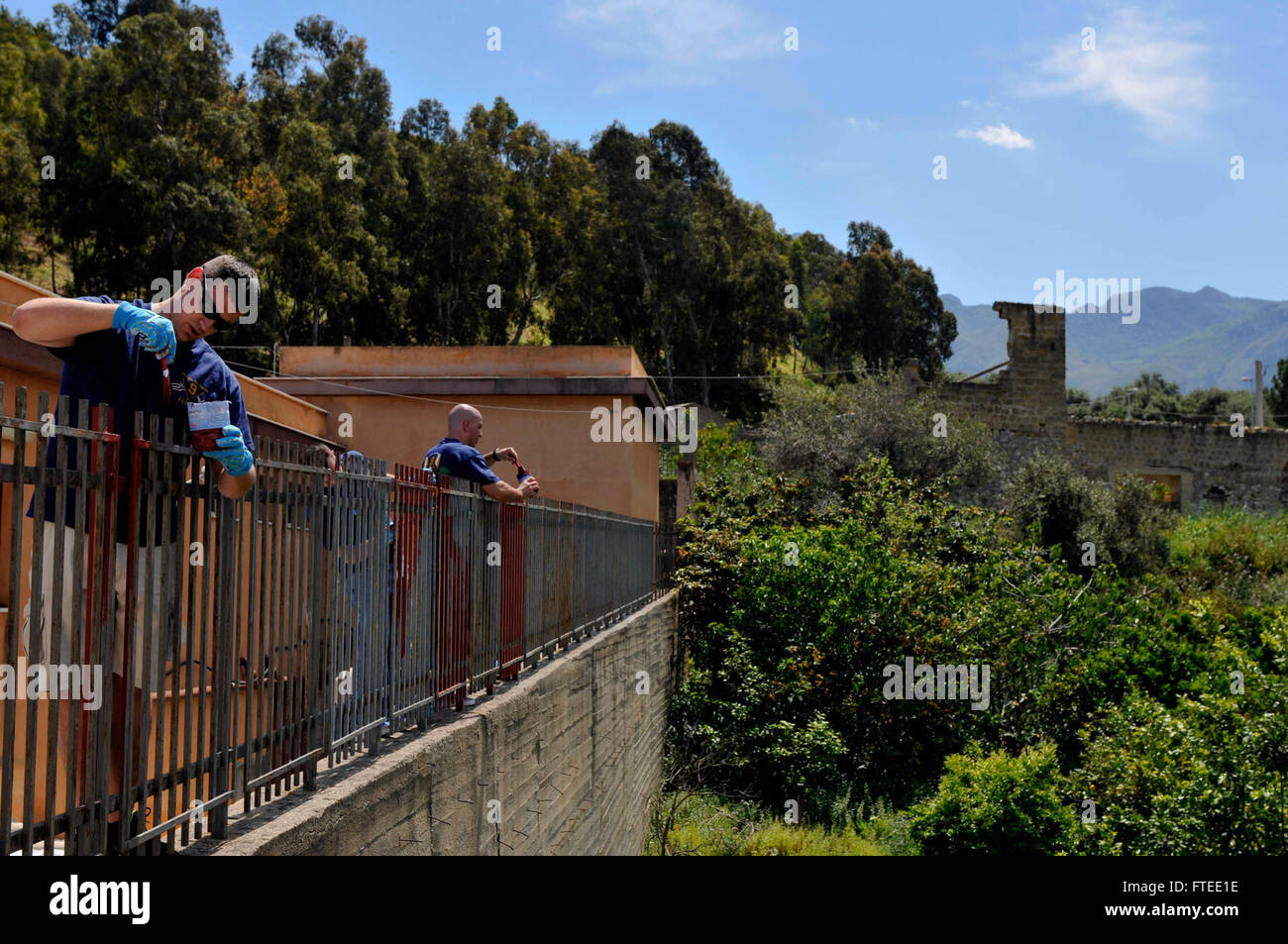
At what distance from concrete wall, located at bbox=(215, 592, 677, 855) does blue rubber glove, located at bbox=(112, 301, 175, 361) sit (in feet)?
4.56

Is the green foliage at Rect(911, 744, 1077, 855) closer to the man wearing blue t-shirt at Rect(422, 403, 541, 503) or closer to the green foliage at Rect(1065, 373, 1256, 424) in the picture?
the man wearing blue t-shirt at Rect(422, 403, 541, 503)

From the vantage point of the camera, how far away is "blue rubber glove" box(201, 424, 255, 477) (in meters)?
2.99

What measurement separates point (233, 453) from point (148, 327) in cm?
41

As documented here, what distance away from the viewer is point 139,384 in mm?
3186

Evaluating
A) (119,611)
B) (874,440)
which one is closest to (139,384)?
(119,611)

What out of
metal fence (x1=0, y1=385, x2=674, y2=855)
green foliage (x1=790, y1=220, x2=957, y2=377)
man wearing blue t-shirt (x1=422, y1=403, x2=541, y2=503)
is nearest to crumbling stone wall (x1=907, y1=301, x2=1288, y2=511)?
green foliage (x1=790, y1=220, x2=957, y2=377)

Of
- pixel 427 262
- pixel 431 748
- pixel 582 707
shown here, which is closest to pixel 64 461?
pixel 431 748

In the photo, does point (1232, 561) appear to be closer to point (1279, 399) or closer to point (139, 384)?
point (139, 384)

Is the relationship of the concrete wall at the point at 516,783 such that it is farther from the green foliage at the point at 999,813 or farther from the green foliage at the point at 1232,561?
the green foliage at the point at 1232,561

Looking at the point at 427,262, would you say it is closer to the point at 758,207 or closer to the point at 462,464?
the point at 758,207

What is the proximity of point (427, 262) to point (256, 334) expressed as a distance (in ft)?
26.3

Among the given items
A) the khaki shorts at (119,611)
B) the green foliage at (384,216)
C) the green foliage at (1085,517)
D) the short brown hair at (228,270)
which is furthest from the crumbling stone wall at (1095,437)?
the khaki shorts at (119,611)

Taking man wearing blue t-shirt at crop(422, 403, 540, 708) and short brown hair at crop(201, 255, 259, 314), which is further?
man wearing blue t-shirt at crop(422, 403, 540, 708)

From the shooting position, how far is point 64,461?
96.3 inches
